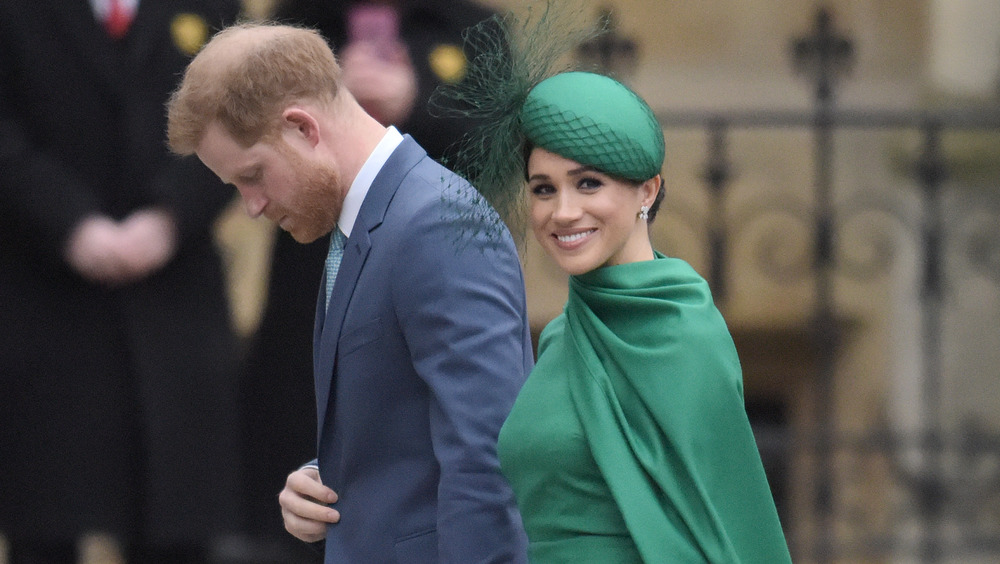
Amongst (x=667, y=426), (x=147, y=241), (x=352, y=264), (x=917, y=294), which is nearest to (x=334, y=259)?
(x=352, y=264)

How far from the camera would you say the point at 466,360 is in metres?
2.44

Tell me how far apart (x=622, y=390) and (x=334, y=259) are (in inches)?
26.4

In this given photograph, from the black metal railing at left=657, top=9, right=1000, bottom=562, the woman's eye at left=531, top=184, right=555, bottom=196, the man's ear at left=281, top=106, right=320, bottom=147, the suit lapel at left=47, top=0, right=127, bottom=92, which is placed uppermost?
the suit lapel at left=47, top=0, right=127, bottom=92

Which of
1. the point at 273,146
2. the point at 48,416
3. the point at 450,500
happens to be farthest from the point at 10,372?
the point at 450,500

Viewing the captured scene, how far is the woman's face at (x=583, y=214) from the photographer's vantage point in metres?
2.27

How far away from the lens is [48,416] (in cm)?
425

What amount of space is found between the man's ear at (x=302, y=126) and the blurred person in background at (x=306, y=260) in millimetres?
1643

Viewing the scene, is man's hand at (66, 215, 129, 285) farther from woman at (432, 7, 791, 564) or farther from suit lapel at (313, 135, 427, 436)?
woman at (432, 7, 791, 564)

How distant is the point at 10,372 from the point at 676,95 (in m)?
3.43

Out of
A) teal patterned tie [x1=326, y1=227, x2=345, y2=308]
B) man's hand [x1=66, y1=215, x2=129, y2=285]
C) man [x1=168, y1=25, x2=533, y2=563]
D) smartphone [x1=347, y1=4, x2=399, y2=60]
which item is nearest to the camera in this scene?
man [x1=168, y1=25, x2=533, y2=563]

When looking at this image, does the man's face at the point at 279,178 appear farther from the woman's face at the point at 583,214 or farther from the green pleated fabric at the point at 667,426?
the green pleated fabric at the point at 667,426

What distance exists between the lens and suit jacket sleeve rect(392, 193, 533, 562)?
2.40 metres

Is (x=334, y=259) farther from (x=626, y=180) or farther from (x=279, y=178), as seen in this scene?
(x=626, y=180)

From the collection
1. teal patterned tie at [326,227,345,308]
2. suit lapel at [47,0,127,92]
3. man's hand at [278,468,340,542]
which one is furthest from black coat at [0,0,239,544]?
man's hand at [278,468,340,542]
